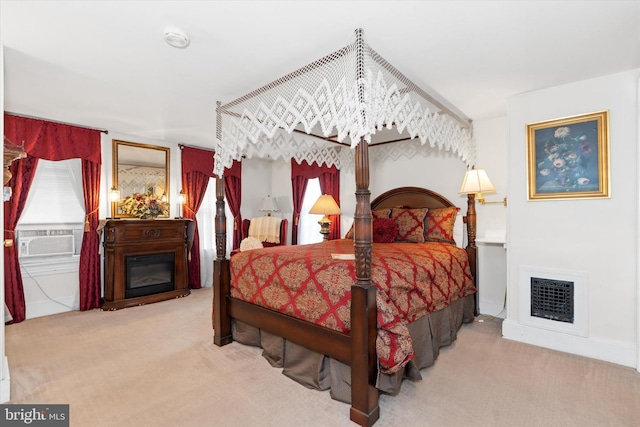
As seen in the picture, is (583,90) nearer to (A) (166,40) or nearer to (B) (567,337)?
(B) (567,337)

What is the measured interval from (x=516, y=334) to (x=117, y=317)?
4232 millimetres

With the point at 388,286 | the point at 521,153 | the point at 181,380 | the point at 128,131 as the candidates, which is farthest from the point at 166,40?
the point at 521,153

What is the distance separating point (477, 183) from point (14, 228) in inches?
201

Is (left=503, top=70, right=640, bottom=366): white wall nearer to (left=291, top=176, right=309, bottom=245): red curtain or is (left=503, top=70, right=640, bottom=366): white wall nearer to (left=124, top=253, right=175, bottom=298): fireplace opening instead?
(left=291, top=176, right=309, bottom=245): red curtain

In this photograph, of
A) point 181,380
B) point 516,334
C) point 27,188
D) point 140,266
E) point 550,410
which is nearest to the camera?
point 550,410

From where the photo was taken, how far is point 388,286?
7.06 feet

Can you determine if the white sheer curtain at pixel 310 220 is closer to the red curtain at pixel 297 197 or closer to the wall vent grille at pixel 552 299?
the red curtain at pixel 297 197

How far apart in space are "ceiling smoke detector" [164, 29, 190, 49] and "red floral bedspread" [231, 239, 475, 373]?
5.47ft

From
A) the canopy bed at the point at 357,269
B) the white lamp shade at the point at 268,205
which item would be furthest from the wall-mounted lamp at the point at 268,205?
the canopy bed at the point at 357,269

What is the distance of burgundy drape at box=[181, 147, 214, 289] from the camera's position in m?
5.04

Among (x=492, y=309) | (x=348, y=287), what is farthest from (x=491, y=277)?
(x=348, y=287)

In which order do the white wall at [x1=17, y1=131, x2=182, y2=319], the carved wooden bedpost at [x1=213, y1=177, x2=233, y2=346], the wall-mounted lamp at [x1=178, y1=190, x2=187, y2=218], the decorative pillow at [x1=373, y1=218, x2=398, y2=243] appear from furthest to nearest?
the wall-mounted lamp at [x1=178, y1=190, x2=187, y2=218], the decorative pillow at [x1=373, y1=218, x2=398, y2=243], the white wall at [x1=17, y1=131, x2=182, y2=319], the carved wooden bedpost at [x1=213, y1=177, x2=233, y2=346]

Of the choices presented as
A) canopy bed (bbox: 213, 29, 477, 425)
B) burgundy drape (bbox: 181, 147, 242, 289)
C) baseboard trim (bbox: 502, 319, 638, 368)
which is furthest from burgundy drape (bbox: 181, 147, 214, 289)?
baseboard trim (bbox: 502, 319, 638, 368)

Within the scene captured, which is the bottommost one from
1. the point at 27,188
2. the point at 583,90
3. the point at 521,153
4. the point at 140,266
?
the point at 140,266
